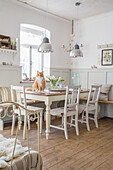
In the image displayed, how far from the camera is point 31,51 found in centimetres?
523

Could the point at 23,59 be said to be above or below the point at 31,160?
above

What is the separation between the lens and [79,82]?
582 centimetres

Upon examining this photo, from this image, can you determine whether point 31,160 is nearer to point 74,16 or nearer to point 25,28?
point 25,28

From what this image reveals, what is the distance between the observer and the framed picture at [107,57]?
5018mm

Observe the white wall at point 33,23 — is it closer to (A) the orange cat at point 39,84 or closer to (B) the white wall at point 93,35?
(B) the white wall at point 93,35

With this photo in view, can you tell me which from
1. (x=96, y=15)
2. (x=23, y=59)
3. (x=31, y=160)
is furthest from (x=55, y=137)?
(x=96, y=15)

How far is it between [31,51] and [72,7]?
166 centimetres

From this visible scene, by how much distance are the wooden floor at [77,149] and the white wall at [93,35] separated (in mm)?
2392

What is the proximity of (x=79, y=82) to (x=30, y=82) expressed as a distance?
5.65 feet

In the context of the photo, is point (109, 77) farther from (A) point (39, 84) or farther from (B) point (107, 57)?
(A) point (39, 84)

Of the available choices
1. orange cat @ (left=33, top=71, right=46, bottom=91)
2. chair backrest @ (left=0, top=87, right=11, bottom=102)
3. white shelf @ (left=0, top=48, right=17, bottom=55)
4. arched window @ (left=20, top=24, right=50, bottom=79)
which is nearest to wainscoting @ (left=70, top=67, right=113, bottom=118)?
arched window @ (left=20, top=24, right=50, bottom=79)

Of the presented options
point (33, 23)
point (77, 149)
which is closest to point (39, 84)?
point (77, 149)

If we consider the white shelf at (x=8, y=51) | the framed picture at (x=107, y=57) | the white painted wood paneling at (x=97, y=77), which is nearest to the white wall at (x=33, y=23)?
the white shelf at (x=8, y=51)

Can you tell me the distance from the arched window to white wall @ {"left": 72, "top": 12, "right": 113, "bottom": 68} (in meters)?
1.10
